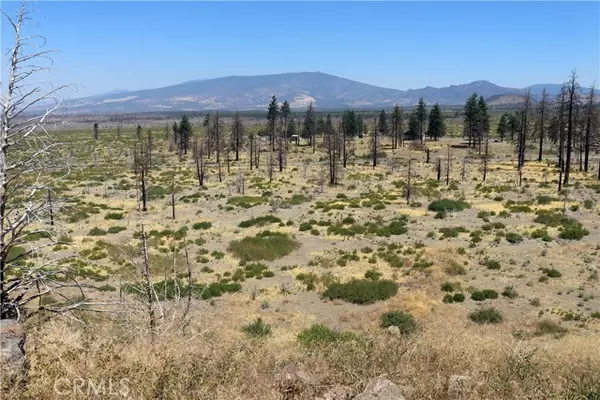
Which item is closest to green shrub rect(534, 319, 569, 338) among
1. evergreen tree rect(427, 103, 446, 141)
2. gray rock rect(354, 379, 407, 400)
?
gray rock rect(354, 379, 407, 400)

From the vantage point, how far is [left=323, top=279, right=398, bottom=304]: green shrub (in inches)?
869

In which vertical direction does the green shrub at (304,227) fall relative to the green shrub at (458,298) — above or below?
below

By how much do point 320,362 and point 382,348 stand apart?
148 cm

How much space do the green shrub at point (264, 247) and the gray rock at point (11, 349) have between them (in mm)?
22627

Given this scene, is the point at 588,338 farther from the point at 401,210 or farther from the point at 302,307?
the point at 401,210

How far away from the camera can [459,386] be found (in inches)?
298

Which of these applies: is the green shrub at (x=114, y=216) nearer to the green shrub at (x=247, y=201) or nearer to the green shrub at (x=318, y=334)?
the green shrub at (x=247, y=201)

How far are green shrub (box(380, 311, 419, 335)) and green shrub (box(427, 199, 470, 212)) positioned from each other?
24621 millimetres

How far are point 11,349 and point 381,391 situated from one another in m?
5.31

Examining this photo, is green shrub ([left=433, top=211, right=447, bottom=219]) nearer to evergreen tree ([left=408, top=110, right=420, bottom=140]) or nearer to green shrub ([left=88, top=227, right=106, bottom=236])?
green shrub ([left=88, top=227, right=106, bottom=236])

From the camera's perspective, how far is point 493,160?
269ft

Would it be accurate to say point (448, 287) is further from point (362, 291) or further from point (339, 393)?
point (339, 393)

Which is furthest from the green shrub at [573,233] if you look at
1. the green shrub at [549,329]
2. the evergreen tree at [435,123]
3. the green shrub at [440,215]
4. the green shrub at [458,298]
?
the evergreen tree at [435,123]

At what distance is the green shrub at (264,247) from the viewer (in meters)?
29.8
